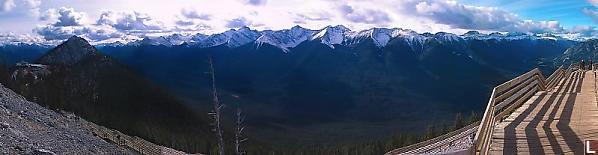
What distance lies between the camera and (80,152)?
53188mm

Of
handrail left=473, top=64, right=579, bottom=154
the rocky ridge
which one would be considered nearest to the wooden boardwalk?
handrail left=473, top=64, right=579, bottom=154

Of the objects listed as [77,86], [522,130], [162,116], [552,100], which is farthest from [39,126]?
[77,86]

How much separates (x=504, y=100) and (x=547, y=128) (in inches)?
56.7

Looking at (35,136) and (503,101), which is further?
(35,136)

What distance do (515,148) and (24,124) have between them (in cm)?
4949

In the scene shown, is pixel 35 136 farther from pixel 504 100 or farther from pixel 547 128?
pixel 547 128

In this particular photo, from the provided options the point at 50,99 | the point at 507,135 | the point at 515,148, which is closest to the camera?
the point at 515,148

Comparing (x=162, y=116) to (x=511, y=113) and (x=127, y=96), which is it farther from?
(x=511, y=113)

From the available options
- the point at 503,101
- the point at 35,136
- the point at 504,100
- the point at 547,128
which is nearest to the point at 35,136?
the point at 35,136

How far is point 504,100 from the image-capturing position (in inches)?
575

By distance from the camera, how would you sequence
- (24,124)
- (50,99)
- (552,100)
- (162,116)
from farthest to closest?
(162,116) → (50,99) → (24,124) → (552,100)

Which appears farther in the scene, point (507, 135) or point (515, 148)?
point (507, 135)

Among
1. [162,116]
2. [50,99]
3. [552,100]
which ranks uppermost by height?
[552,100]

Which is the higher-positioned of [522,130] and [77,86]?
[522,130]
